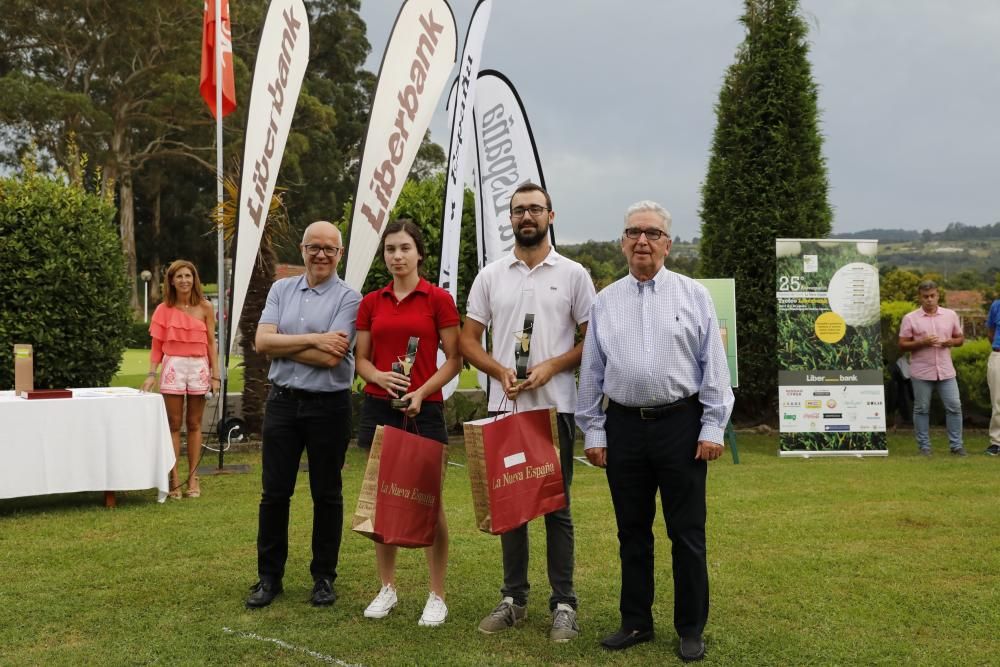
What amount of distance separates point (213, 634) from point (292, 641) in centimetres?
36

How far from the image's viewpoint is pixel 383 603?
13.2ft

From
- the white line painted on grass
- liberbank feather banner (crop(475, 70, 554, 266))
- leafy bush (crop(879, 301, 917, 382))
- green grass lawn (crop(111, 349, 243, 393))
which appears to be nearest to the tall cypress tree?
leafy bush (crop(879, 301, 917, 382))

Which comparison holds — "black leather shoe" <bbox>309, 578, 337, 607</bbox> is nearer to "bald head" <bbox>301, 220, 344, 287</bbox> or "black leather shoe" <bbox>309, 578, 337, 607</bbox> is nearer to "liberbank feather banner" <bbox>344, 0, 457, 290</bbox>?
"bald head" <bbox>301, 220, 344, 287</bbox>

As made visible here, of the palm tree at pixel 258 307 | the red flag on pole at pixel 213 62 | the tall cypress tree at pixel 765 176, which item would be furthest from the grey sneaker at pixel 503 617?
the tall cypress tree at pixel 765 176

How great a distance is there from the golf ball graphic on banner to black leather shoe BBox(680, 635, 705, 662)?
6.64 m

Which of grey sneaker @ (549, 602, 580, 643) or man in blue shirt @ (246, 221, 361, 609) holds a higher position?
man in blue shirt @ (246, 221, 361, 609)

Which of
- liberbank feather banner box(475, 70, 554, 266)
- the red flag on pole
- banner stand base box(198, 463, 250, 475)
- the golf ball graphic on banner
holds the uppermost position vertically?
the red flag on pole

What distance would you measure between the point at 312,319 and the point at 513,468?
1.31 metres

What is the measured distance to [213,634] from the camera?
377cm

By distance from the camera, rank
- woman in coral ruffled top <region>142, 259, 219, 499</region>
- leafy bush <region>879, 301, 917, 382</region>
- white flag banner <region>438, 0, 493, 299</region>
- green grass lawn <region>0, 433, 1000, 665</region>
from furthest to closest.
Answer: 1. leafy bush <region>879, 301, 917, 382</region>
2. white flag banner <region>438, 0, 493, 299</region>
3. woman in coral ruffled top <region>142, 259, 219, 499</region>
4. green grass lawn <region>0, 433, 1000, 665</region>

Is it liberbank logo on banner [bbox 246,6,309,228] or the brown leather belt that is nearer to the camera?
the brown leather belt

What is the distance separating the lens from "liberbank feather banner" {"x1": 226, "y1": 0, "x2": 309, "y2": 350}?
23.8 feet

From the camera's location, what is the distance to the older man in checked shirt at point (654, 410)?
3465mm

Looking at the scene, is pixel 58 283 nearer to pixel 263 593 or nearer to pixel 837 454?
pixel 263 593
